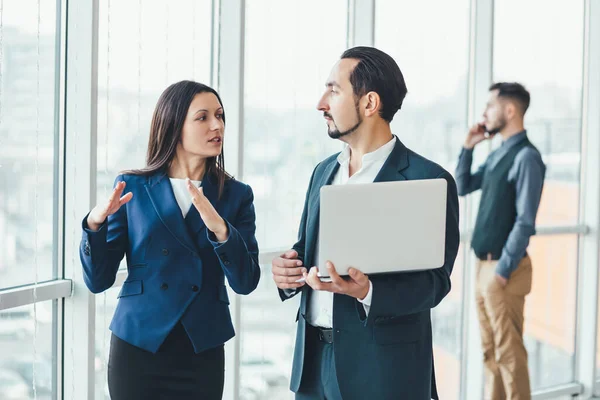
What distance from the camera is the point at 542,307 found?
16.2 feet

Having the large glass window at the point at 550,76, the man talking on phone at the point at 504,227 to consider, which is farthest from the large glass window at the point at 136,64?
the large glass window at the point at 550,76

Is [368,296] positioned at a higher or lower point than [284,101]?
lower

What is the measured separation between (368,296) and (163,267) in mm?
613

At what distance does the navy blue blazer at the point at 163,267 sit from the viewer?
2143 millimetres

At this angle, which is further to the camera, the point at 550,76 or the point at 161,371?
the point at 550,76

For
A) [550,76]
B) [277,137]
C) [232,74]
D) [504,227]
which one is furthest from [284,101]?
[550,76]

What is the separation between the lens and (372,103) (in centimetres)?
215

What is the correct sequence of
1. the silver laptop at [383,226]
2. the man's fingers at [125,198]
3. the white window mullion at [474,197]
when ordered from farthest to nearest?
the white window mullion at [474,197]
the man's fingers at [125,198]
the silver laptop at [383,226]

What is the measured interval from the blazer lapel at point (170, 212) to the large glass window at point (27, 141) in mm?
746

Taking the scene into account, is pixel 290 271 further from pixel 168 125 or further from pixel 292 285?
pixel 168 125

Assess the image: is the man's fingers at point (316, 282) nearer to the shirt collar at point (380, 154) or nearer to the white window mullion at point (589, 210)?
the shirt collar at point (380, 154)

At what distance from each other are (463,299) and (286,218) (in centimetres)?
146

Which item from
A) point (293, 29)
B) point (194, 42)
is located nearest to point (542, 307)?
point (293, 29)

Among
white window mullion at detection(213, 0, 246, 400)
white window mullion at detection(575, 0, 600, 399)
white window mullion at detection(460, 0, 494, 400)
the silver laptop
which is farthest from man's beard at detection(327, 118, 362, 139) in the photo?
white window mullion at detection(575, 0, 600, 399)
